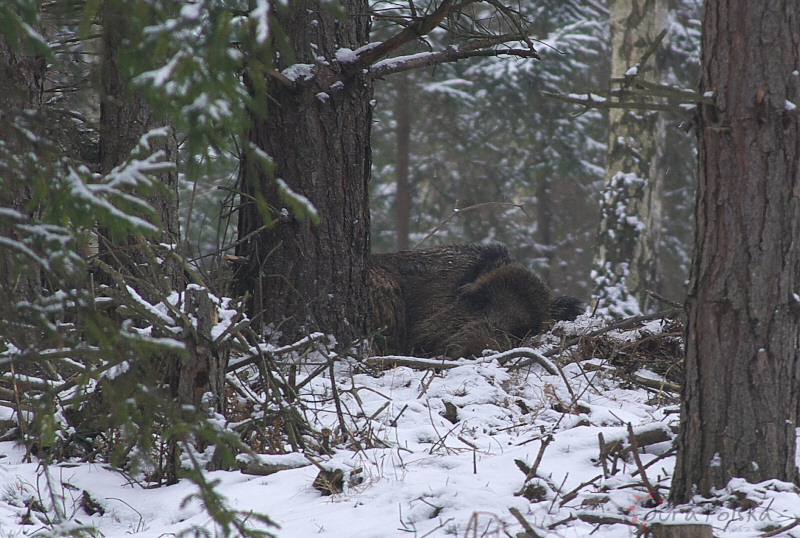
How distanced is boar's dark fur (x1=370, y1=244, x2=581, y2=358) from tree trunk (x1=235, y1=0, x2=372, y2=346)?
Result: 1062 millimetres

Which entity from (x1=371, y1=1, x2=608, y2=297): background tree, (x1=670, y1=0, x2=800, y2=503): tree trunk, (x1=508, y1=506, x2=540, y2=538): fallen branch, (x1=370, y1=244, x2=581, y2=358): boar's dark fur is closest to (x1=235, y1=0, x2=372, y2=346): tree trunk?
(x1=370, y1=244, x2=581, y2=358): boar's dark fur

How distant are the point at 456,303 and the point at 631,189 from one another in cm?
707

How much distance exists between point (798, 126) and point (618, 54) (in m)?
11.8

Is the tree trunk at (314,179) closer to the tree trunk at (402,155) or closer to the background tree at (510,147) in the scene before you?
the tree trunk at (402,155)

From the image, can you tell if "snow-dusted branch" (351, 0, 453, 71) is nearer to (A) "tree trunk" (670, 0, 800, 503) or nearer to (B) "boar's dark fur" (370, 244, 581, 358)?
(B) "boar's dark fur" (370, 244, 581, 358)

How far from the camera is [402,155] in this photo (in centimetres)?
1814

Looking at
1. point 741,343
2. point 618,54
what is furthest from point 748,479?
point 618,54

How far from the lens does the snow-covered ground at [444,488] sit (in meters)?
2.72

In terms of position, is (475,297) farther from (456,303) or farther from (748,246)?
(748,246)

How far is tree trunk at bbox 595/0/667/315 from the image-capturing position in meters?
13.1

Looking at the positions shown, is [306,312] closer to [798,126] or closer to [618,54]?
[798,126]

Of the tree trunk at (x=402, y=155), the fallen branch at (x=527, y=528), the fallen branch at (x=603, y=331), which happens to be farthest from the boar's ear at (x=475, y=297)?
the tree trunk at (x=402, y=155)

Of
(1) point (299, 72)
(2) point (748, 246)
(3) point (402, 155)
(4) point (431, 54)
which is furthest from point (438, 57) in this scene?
(3) point (402, 155)

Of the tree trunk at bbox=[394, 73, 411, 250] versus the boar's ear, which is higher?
the tree trunk at bbox=[394, 73, 411, 250]
